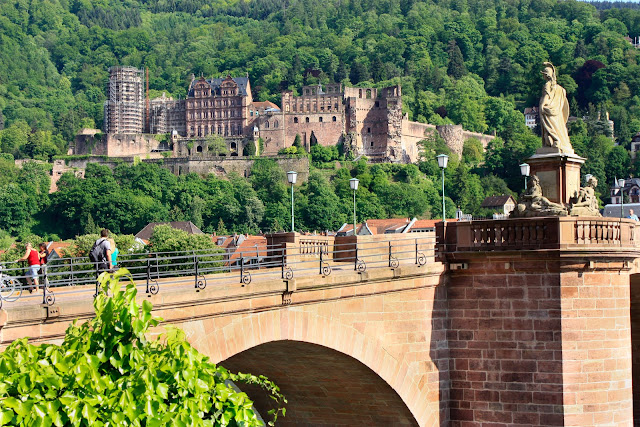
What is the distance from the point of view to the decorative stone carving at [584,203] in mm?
22094

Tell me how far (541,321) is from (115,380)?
38.3ft

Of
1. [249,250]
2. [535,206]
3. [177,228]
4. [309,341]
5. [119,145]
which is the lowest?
[309,341]

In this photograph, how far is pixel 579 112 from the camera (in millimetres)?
162375

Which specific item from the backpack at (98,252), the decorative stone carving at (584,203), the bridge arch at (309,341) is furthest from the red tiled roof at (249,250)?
the decorative stone carving at (584,203)

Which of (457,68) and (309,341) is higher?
(457,68)

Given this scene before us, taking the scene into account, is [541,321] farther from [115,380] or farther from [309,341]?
[115,380]

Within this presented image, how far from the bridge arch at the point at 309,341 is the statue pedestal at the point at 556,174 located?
176 inches

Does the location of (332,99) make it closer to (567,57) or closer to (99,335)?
(567,57)

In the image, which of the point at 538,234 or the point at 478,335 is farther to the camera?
the point at 478,335

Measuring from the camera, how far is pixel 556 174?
2273 cm

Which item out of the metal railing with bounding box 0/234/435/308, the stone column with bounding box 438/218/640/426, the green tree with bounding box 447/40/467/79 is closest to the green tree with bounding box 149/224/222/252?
the metal railing with bounding box 0/234/435/308

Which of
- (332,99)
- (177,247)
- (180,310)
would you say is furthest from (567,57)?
(180,310)

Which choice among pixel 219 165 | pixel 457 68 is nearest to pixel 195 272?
pixel 219 165

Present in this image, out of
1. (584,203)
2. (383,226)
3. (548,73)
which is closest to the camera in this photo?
(584,203)
